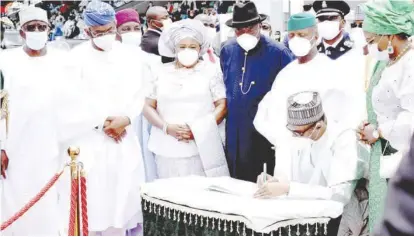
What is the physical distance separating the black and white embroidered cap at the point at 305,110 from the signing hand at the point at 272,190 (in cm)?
33

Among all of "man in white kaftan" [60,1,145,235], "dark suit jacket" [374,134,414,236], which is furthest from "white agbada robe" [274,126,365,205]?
"dark suit jacket" [374,134,414,236]

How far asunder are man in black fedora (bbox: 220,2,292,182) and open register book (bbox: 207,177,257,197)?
2.70 feet

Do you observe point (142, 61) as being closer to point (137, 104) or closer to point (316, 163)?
point (137, 104)

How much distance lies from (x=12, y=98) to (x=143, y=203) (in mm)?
1226

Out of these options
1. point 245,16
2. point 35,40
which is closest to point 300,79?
point 245,16

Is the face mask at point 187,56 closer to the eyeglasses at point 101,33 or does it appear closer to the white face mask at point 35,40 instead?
the eyeglasses at point 101,33

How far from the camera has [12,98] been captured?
3.97 metres

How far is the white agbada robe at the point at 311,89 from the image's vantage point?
11.8 feet

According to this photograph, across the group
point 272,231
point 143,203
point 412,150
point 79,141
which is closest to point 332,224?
point 272,231

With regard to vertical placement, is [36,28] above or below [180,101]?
above

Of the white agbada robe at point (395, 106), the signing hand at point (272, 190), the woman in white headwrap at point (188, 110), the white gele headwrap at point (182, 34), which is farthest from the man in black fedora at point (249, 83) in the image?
the signing hand at point (272, 190)

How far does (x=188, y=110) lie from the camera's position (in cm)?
415

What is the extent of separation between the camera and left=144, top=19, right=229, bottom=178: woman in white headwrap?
411cm

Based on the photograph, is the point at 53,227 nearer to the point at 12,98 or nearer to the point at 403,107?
the point at 12,98
